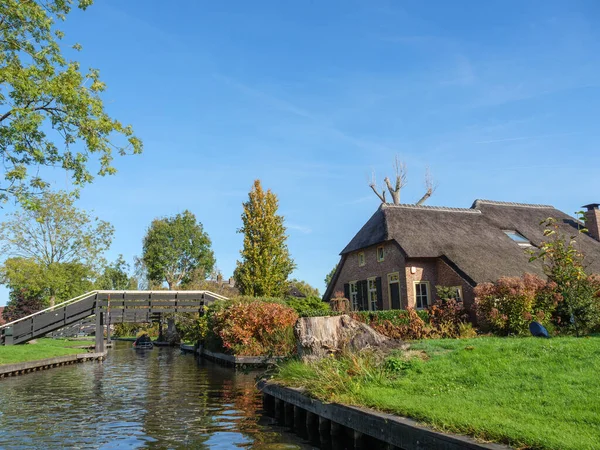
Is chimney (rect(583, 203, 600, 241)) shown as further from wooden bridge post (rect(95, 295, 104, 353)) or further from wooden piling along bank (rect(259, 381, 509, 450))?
wooden bridge post (rect(95, 295, 104, 353))

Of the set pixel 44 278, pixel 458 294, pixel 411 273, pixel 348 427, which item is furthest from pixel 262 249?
pixel 348 427

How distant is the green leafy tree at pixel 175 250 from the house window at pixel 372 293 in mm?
34273

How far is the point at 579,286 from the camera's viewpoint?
580 inches

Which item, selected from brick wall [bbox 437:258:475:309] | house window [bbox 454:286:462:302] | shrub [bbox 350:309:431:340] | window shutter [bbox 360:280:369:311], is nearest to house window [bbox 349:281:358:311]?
window shutter [bbox 360:280:369:311]

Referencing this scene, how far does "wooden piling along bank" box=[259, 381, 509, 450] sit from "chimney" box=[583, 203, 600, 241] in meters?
27.6

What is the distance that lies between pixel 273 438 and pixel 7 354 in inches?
674

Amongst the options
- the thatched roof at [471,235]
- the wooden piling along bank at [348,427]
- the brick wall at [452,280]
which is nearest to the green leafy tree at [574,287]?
the brick wall at [452,280]

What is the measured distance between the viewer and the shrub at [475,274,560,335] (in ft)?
59.3

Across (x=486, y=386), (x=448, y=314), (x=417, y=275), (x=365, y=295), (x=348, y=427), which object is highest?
(x=417, y=275)

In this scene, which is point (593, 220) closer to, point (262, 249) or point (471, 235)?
point (471, 235)

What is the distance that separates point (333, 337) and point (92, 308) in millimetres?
21990

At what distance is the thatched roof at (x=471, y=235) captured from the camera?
24.2 m

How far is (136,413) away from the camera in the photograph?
11.3 meters

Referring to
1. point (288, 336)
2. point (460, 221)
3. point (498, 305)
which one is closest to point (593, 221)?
point (460, 221)
